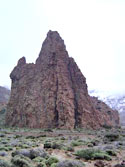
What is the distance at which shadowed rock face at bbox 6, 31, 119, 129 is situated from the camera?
170ft

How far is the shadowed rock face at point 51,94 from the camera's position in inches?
2040

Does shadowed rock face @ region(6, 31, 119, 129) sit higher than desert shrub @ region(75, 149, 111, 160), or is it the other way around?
shadowed rock face @ region(6, 31, 119, 129)

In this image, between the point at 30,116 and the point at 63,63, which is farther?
the point at 63,63

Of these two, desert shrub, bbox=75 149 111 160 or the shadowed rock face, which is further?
the shadowed rock face

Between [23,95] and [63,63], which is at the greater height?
[63,63]

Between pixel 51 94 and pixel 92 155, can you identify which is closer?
pixel 92 155

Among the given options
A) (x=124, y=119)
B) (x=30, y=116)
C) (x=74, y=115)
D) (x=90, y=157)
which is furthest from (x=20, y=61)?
(x=124, y=119)

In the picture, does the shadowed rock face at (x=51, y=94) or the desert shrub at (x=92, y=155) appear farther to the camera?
the shadowed rock face at (x=51, y=94)

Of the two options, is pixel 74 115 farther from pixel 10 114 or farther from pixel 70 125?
pixel 10 114

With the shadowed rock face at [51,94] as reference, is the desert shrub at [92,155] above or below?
below

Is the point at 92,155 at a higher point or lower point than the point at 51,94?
lower

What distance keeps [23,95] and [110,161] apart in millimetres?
48308

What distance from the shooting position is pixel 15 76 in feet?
215

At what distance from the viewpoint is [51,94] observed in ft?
176
